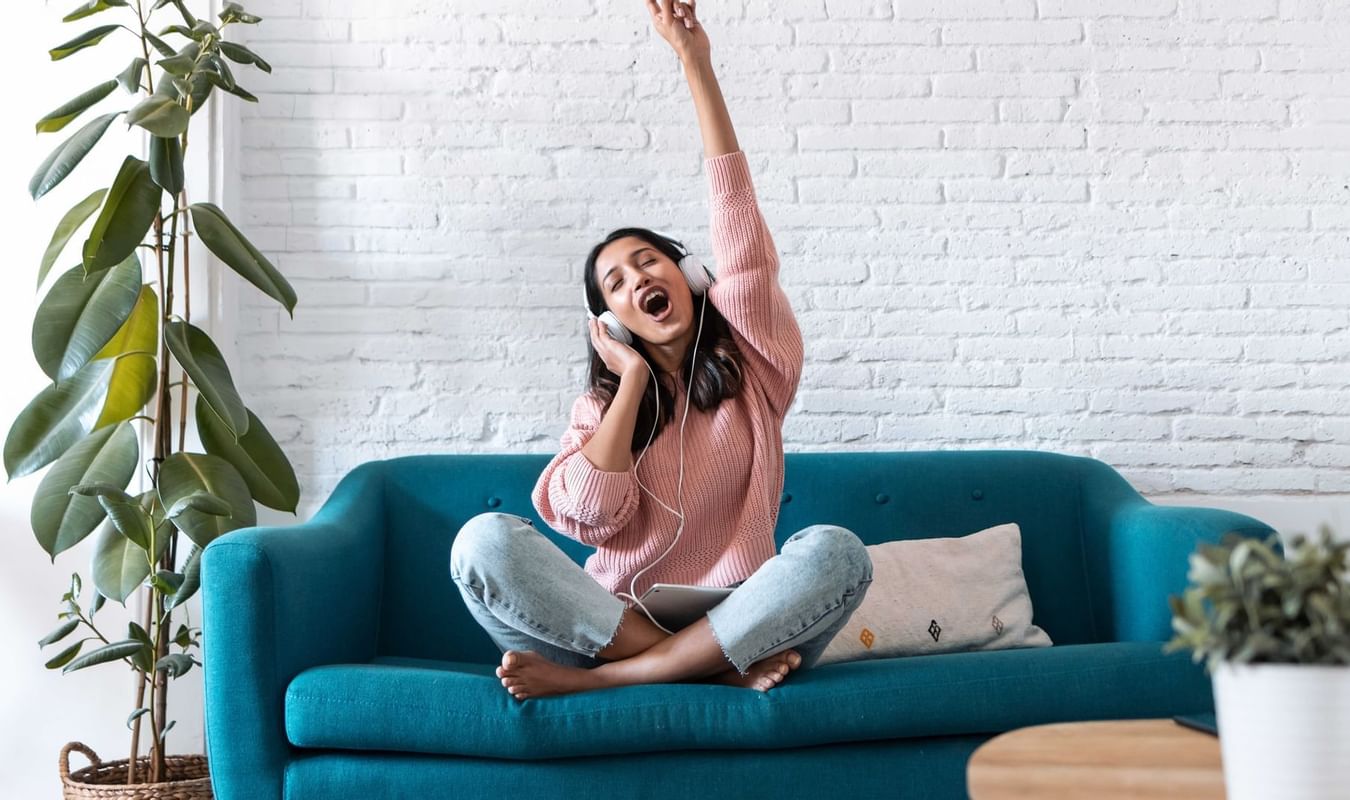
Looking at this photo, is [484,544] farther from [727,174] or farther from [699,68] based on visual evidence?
[699,68]

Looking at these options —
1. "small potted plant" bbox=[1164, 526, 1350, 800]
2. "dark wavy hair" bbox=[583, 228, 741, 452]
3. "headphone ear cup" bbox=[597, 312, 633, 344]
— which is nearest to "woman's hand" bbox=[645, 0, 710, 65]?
"dark wavy hair" bbox=[583, 228, 741, 452]

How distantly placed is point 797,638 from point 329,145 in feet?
5.22

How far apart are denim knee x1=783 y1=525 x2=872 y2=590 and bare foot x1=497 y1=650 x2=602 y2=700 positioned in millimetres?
381

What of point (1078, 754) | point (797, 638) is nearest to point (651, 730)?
point (797, 638)

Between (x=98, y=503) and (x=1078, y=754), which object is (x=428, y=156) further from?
(x=1078, y=754)

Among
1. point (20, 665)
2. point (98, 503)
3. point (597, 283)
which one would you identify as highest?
point (597, 283)

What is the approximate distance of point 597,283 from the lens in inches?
86.8

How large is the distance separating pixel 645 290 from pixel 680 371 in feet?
0.53

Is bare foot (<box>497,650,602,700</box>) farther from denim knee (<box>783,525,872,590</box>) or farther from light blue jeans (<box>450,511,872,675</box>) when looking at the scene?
denim knee (<box>783,525,872,590</box>)

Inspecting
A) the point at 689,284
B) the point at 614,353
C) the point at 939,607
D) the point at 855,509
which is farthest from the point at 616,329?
the point at 939,607

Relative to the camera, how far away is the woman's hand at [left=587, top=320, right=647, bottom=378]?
2.08 metres

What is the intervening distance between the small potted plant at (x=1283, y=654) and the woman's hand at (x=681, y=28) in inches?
59.7

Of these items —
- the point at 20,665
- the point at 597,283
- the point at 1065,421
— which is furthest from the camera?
the point at 1065,421

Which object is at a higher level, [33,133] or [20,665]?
[33,133]
